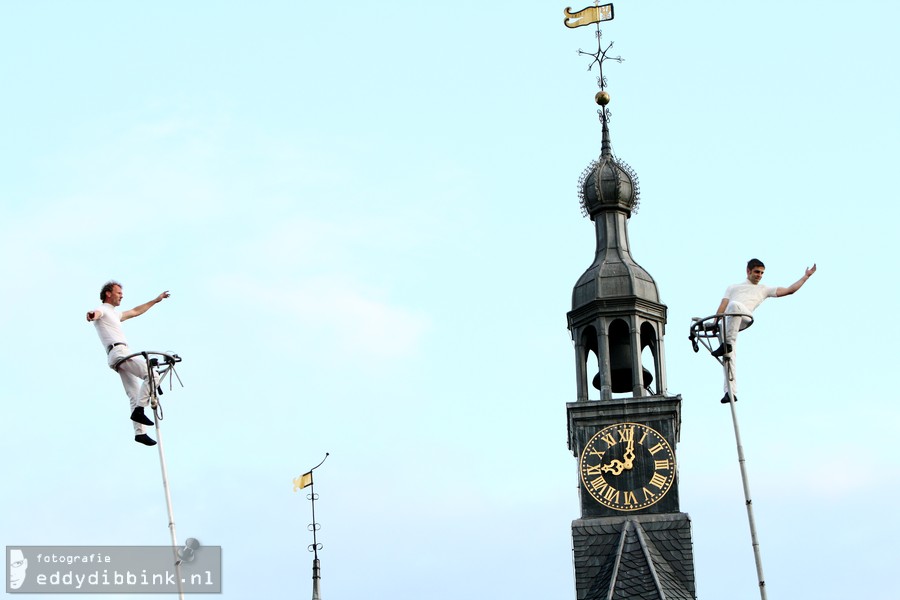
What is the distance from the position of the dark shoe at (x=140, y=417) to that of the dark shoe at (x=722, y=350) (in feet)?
29.6

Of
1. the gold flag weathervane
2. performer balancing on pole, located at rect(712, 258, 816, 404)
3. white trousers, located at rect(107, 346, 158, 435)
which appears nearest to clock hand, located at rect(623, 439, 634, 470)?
the gold flag weathervane

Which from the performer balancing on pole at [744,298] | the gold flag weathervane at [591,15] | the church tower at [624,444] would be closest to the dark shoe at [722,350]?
the performer balancing on pole at [744,298]

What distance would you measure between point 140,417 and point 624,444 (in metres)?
27.9

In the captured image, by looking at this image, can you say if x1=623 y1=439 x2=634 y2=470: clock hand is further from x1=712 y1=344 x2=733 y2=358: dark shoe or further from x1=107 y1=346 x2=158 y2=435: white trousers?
x1=107 y1=346 x2=158 y2=435: white trousers

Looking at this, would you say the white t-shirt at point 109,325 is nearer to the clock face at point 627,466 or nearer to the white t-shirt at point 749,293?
the white t-shirt at point 749,293

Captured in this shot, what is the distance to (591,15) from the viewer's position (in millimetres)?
69125

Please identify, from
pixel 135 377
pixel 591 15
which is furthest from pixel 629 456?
pixel 135 377

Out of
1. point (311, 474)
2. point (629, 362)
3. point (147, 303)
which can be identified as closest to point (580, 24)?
point (629, 362)

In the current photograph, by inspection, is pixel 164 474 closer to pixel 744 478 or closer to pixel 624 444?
pixel 744 478

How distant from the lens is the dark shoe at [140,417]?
35.4 metres

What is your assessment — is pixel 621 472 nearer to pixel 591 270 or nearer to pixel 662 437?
pixel 662 437

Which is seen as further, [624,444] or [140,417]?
[624,444]

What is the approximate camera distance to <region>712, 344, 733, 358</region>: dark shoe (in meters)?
38.1

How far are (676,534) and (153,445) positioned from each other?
27336 millimetres
